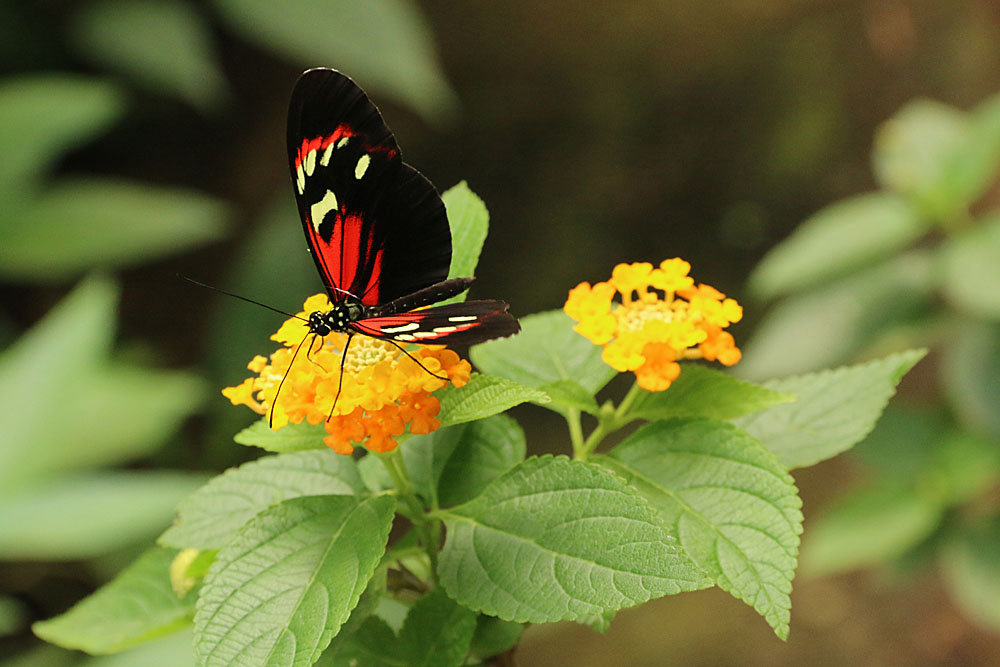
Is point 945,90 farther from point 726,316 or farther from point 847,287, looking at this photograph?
point 726,316

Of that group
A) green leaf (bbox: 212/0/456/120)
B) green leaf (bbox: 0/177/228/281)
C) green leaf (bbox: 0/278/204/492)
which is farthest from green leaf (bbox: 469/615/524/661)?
green leaf (bbox: 0/177/228/281)

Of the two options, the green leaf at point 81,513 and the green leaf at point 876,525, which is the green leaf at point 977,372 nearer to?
the green leaf at point 876,525

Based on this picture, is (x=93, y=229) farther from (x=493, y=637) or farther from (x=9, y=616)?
(x=493, y=637)

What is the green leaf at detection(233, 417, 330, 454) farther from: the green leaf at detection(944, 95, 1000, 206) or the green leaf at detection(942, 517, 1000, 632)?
the green leaf at detection(942, 517, 1000, 632)

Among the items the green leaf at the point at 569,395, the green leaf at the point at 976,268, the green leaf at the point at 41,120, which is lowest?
the green leaf at the point at 569,395

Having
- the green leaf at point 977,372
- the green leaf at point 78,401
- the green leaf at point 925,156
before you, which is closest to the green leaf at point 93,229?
the green leaf at point 78,401

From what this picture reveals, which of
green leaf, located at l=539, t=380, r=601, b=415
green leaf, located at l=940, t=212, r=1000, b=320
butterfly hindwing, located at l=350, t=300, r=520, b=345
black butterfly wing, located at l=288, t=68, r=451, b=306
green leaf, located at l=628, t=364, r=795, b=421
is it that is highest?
green leaf, located at l=940, t=212, r=1000, b=320
